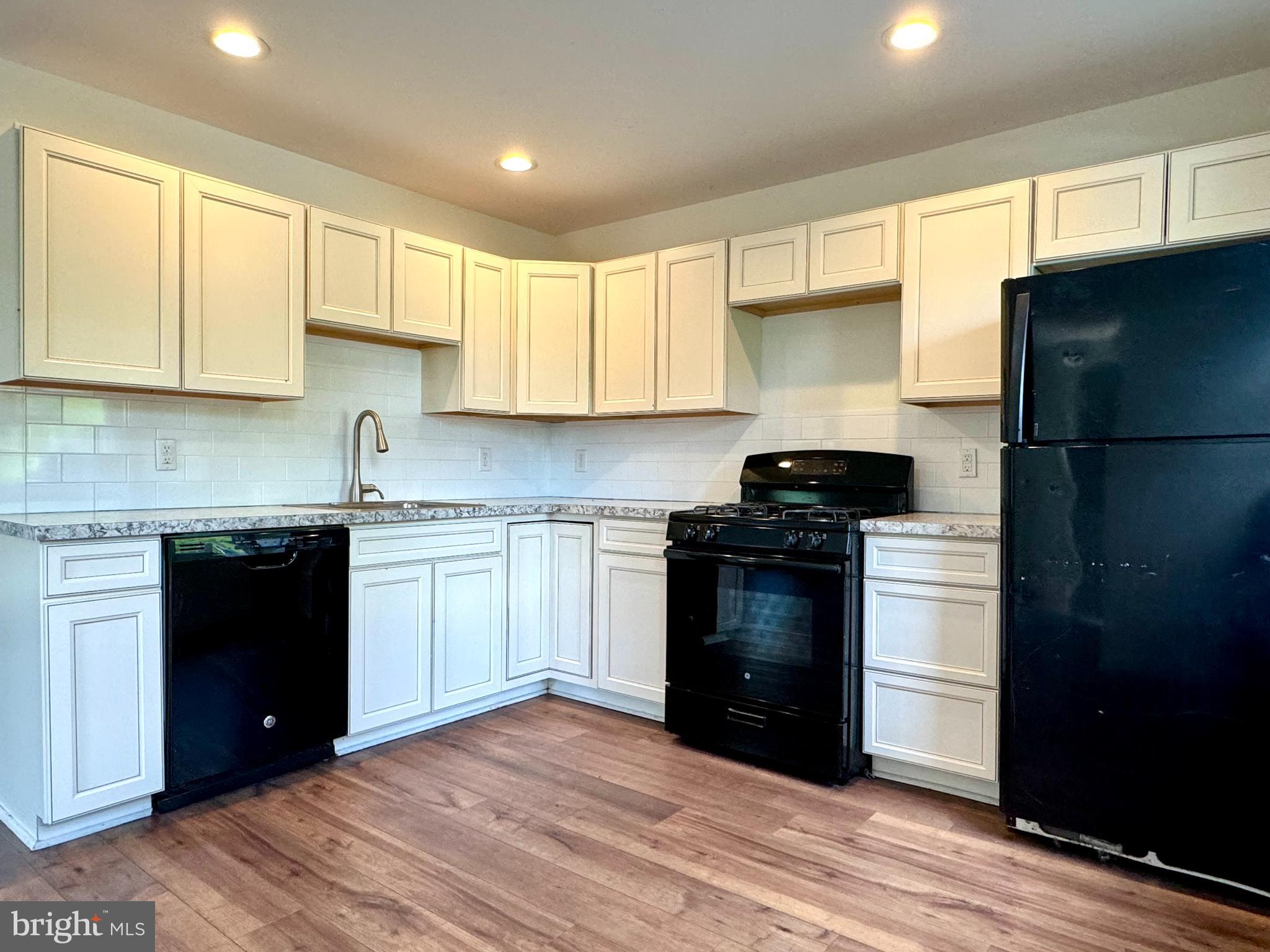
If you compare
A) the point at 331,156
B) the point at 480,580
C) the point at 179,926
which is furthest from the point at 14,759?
the point at 331,156

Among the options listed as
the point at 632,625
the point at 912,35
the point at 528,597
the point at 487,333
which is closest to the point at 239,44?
the point at 487,333

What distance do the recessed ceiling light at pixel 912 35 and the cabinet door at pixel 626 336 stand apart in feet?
4.83

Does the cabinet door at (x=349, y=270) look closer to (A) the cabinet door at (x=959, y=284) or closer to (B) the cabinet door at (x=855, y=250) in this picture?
(B) the cabinet door at (x=855, y=250)

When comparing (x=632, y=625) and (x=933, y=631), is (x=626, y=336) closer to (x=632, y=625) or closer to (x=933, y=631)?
(x=632, y=625)

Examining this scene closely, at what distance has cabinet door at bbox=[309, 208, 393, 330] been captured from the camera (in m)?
3.01

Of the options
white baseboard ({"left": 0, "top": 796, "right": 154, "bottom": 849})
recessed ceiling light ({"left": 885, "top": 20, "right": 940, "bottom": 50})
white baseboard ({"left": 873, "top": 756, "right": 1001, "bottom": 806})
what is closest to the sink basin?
white baseboard ({"left": 0, "top": 796, "right": 154, "bottom": 849})

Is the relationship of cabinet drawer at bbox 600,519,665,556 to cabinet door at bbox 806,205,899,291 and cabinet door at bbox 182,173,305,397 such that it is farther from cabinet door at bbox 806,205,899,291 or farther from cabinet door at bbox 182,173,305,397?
cabinet door at bbox 182,173,305,397

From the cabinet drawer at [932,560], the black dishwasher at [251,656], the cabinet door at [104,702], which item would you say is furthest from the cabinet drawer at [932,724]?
the cabinet door at [104,702]

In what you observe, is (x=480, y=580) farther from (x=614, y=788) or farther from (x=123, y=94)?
(x=123, y=94)

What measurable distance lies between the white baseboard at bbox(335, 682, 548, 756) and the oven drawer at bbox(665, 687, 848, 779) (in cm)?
81

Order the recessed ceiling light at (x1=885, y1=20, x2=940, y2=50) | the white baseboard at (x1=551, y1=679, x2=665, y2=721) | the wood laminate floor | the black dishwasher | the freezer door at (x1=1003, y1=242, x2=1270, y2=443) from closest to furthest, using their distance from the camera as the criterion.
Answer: the wood laminate floor
the freezer door at (x1=1003, y1=242, x2=1270, y2=443)
the recessed ceiling light at (x1=885, y1=20, x2=940, y2=50)
the black dishwasher
the white baseboard at (x1=551, y1=679, x2=665, y2=721)

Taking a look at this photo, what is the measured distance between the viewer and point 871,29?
90.6 inches

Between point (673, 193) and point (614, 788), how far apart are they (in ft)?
8.69

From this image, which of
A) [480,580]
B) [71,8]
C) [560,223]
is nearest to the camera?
[71,8]
